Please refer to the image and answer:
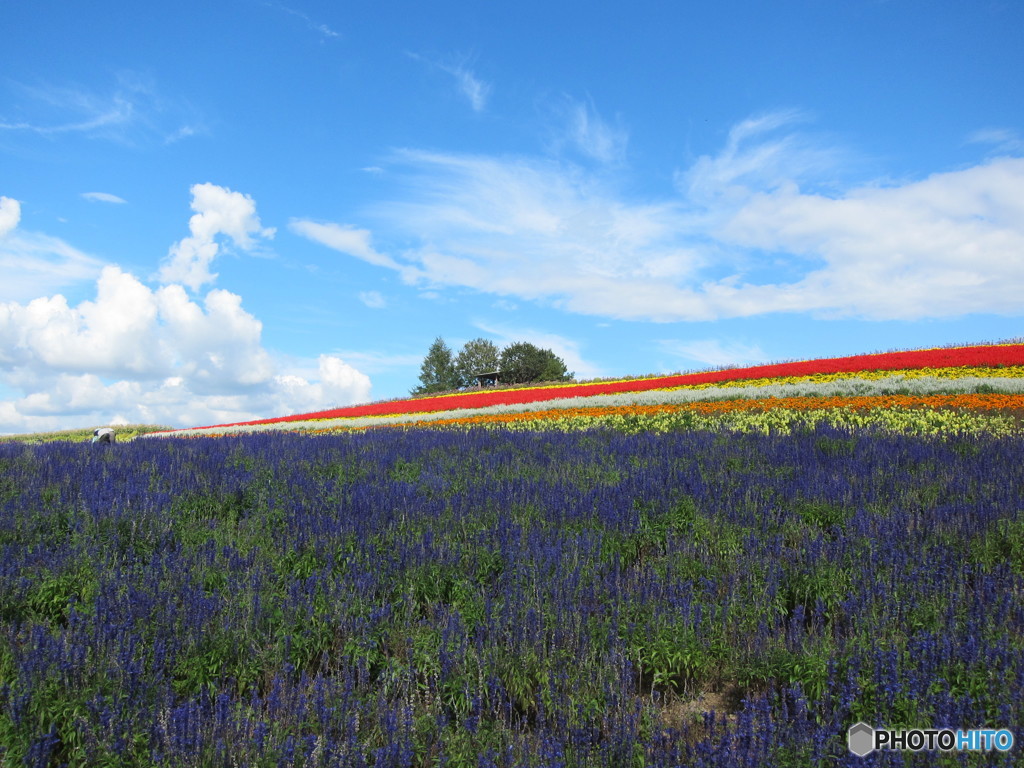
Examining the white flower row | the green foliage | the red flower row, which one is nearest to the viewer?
the white flower row

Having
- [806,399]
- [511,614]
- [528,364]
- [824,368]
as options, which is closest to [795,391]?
[806,399]

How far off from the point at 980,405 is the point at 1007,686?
12928mm

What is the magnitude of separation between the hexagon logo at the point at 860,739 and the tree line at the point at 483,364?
186ft

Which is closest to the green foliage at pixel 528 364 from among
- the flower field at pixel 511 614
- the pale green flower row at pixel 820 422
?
the pale green flower row at pixel 820 422

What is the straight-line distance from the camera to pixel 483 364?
63.4m

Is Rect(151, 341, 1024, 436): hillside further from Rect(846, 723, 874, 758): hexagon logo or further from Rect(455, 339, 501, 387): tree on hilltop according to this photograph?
Rect(455, 339, 501, 387): tree on hilltop

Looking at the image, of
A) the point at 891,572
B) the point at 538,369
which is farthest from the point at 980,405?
the point at 538,369

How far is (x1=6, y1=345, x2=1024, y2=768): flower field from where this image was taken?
2537mm

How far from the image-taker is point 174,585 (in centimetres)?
376

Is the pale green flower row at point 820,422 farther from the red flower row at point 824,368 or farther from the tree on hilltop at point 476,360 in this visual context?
the tree on hilltop at point 476,360

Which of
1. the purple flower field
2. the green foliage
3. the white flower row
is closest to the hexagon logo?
the purple flower field

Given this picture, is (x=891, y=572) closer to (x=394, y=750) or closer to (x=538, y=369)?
(x=394, y=750)

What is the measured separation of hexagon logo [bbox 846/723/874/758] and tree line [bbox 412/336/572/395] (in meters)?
56.6

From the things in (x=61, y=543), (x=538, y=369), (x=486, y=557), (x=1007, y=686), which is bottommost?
→ (x=1007, y=686)
